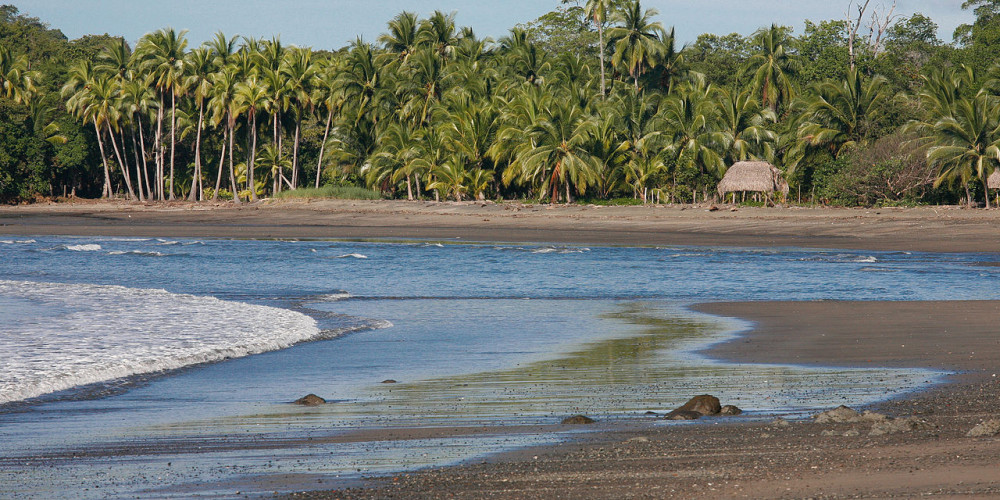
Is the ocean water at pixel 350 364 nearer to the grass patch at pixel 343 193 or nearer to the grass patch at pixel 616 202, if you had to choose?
the grass patch at pixel 616 202

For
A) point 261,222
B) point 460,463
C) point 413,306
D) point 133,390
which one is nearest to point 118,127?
point 261,222

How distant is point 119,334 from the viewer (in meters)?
10.8

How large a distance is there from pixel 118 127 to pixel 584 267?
46.0 m

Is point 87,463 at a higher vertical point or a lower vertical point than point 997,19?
lower

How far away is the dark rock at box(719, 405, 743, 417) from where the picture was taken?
5828mm

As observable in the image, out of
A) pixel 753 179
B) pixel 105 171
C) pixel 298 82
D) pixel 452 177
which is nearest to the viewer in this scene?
pixel 753 179

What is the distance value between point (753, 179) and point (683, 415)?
37537 millimetres

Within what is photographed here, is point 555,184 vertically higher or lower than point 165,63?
lower

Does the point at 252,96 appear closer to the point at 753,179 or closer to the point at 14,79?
the point at 14,79

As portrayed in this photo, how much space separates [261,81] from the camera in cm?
5638

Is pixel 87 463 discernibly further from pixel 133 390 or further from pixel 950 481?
pixel 950 481

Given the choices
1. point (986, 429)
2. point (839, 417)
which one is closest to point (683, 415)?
point (839, 417)

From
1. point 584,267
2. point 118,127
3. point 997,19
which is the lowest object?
point 584,267

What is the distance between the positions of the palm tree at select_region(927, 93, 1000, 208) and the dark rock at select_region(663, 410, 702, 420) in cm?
3283
